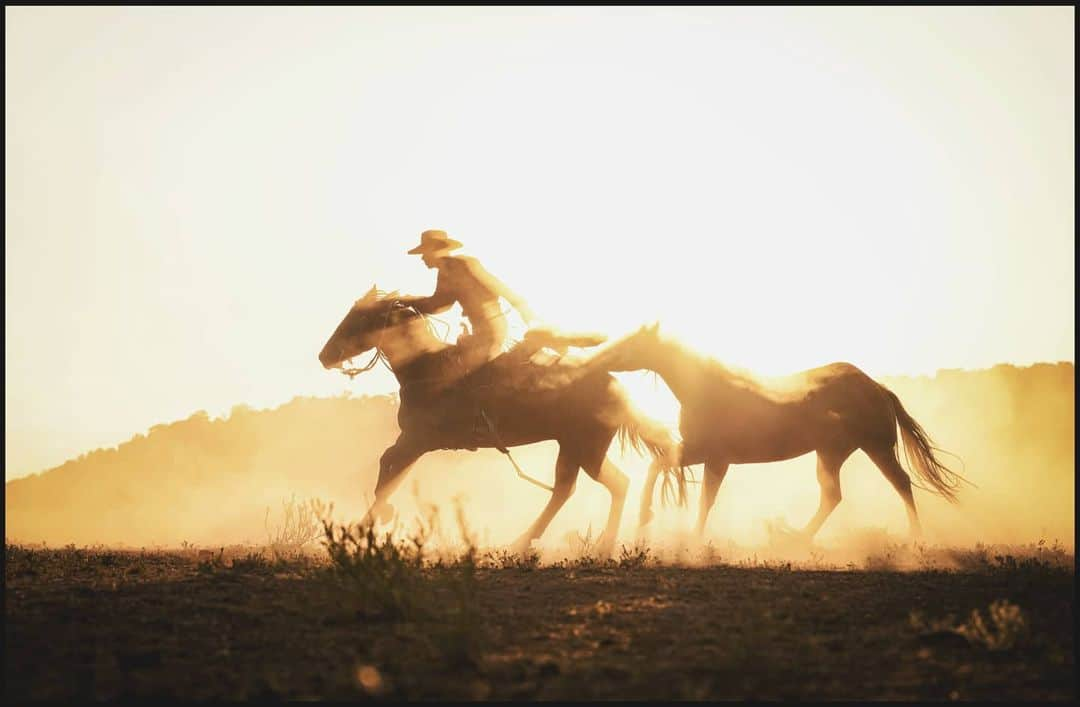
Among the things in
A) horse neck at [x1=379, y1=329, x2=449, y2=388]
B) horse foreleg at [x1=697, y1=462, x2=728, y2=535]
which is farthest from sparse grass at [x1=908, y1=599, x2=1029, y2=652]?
horse neck at [x1=379, y1=329, x2=449, y2=388]

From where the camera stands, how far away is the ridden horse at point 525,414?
10383 millimetres

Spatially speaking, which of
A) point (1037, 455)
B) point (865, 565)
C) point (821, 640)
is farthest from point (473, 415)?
point (1037, 455)

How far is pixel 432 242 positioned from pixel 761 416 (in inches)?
162

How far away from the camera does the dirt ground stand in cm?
423

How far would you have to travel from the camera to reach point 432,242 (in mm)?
10945

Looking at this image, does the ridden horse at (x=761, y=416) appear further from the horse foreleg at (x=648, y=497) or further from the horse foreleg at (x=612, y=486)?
the horse foreleg at (x=612, y=486)

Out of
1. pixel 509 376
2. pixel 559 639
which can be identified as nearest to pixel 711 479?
pixel 509 376

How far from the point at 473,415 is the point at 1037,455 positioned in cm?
1620

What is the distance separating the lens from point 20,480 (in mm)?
30734

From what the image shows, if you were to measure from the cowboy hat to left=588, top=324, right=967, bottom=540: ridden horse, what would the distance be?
2.18m

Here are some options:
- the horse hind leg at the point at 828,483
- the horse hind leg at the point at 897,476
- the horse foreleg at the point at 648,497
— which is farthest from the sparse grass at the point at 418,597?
the horse hind leg at the point at 897,476

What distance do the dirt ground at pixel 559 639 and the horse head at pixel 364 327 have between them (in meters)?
4.10

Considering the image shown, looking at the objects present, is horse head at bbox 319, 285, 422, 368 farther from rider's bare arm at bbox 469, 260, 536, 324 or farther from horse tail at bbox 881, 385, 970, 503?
horse tail at bbox 881, 385, 970, 503

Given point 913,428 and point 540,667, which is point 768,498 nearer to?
point 913,428
